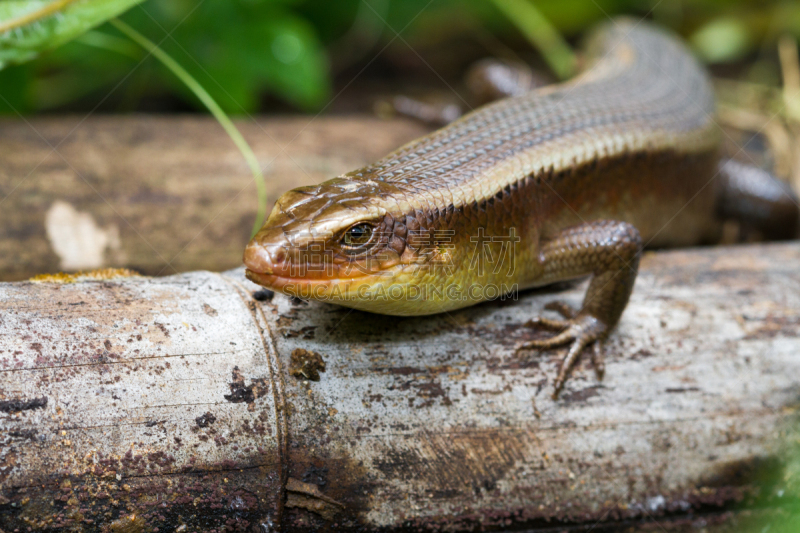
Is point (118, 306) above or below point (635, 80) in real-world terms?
below

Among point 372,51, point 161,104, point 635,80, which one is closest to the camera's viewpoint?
point 635,80

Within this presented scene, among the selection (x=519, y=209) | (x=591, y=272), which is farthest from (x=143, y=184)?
(x=591, y=272)

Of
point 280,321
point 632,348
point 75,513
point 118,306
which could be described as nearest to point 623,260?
point 632,348

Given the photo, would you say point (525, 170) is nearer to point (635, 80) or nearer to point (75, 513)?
point (635, 80)

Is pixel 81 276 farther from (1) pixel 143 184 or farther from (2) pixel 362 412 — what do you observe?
(1) pixel 143 184

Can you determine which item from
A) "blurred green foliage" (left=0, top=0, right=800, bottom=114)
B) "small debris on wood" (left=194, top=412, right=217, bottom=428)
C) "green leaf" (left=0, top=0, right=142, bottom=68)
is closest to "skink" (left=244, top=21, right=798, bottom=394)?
"small debris on wood" (left=194, top=412, right=217, bottom=428)

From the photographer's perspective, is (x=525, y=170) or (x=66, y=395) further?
(x=525, y=170)

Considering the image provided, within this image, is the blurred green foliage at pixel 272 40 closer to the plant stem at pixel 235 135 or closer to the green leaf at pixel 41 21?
the plant stem at pixel 235 135

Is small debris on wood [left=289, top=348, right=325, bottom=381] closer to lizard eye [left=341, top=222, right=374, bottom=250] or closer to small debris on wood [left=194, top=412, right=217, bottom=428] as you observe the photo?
small debris on wood [left=194, top=412, right=217, bottom=428]
